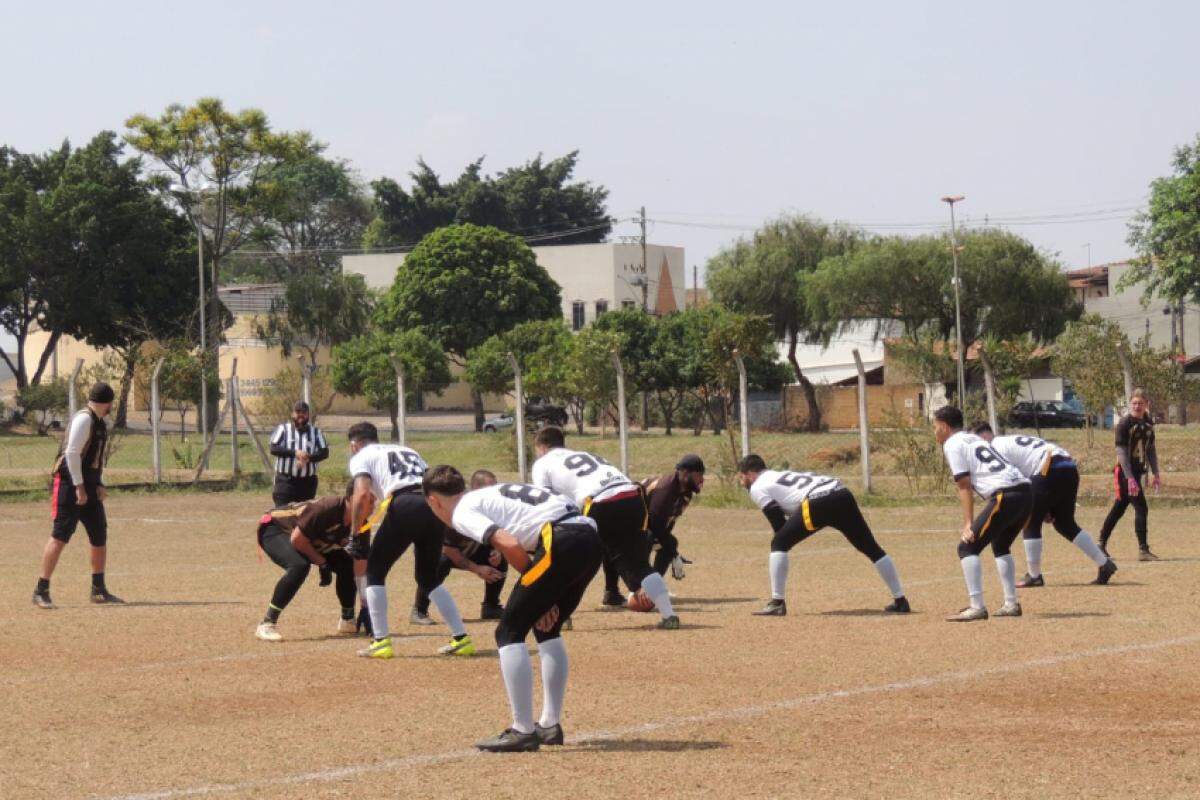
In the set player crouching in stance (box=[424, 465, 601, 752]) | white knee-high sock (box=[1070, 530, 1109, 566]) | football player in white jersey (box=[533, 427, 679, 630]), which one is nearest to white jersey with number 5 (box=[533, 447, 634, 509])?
football player in white jersey (box=[533, 427, 679, 630])

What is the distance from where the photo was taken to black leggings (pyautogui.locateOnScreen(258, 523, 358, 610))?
1204 cm

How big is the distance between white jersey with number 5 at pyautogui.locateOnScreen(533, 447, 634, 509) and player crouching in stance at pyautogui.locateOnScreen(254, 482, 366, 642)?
148cm

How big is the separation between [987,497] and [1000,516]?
254 mm

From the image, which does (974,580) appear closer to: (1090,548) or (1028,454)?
(1028,454)

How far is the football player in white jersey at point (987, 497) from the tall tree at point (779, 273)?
52.6 m

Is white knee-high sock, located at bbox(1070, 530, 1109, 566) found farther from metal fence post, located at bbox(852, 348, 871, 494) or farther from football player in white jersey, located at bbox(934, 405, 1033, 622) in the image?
metal fence post, located at bbox(852, 348, 871, 494)

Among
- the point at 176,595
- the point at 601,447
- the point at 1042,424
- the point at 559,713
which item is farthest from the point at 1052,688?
the point at 1042,424

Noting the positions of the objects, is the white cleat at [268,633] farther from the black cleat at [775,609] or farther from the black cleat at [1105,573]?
the black cleat at [1105,573]

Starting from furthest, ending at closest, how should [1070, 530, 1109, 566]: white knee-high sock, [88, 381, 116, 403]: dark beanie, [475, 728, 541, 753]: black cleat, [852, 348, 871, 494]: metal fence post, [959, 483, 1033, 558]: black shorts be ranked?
[852, 348, 871, 494]: metal fence post < [1070, 530, 1109, 566]: white knee-high sock < [88, 381, 116, 403]: dark beanie < [959, 483, 1033, 558]: black shorts < [475, 728, 541, 753]: black cleat

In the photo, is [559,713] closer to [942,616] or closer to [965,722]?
[965,722]

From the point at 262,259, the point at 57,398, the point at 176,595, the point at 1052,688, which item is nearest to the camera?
the point at 1052,688

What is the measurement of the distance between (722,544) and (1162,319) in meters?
63.8

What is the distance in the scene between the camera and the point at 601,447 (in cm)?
4325

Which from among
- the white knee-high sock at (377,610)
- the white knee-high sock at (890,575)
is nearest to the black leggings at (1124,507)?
the white knee-high sock at (890,575)
